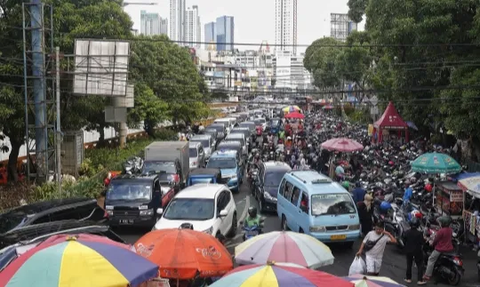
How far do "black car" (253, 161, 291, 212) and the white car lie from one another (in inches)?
146

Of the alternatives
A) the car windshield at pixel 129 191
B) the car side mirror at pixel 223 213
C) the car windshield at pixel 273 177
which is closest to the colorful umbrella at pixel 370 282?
the car side mirror at pixel 223 213

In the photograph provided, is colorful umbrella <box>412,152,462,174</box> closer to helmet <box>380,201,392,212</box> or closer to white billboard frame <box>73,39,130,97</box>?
helmet <box>380,201,392,212</box>

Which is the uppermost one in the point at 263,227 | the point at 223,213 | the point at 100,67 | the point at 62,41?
the point at 62,41

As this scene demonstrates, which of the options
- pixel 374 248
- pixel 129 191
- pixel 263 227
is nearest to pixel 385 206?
pixel 263 227

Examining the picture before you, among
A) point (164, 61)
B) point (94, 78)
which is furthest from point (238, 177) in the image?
point (164, 61)

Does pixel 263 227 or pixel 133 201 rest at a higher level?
pixel 133 201

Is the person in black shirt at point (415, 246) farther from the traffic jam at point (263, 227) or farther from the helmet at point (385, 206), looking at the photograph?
the helmet at point (385, 206)

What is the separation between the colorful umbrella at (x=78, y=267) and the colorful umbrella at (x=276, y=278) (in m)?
1.11

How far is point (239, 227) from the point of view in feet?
58.6

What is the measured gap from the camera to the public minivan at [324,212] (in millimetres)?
14469

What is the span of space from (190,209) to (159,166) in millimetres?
8653

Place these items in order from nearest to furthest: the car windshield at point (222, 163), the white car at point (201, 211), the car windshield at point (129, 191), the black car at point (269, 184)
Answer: the white car at point (201, 211), the car windshield at point (129, 191), the black car at point (269, 184), the car windshield at point (222, 163)

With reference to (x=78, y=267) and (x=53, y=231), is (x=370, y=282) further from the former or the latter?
(x=53, y=231)

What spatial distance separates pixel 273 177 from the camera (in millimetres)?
20656
